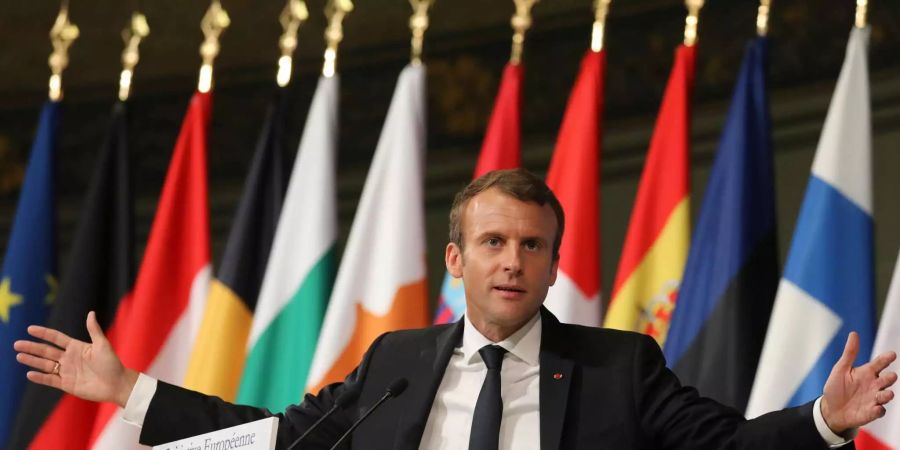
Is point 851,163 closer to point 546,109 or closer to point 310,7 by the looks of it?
point 546,109

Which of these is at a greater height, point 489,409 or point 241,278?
point 241,278

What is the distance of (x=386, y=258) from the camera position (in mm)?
4934

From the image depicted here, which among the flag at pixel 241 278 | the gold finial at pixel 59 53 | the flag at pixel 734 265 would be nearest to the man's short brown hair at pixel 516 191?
the flag at pixel 734 265

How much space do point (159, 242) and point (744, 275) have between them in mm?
2203

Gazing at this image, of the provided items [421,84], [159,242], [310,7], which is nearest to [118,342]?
[159,242]

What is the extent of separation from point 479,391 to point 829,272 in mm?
1812

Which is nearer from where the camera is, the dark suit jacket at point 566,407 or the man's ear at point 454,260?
the dark suit jacket at point 566,407

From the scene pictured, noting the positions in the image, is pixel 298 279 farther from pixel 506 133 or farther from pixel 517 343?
pixel 517 343

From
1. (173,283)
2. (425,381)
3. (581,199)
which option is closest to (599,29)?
(581,199)

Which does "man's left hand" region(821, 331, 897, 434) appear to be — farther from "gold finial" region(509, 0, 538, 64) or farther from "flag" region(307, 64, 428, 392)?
"gold finial" region(509, 0, 538, 64)

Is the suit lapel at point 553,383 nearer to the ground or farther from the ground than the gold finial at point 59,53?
nearer to the ground

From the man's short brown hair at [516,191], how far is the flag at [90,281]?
2.57 meters

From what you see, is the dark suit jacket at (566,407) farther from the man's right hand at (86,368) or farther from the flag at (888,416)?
the flag at (888,416)

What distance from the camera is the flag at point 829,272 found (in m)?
4.13
